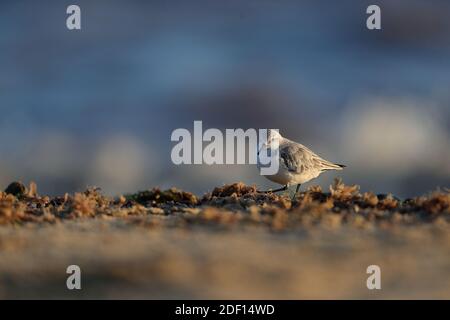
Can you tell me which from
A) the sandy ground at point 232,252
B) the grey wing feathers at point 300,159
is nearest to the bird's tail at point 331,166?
the grey wing feathers at point 300,159

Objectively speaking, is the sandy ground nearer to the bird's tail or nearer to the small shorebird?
the small shorebird

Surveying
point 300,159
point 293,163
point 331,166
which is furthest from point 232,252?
point 331,166

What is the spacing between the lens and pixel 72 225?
8703 millimetres

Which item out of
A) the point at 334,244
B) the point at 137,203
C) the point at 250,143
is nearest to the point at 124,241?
the point at 334,244

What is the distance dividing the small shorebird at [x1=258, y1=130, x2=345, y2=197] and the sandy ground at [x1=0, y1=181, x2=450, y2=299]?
2150 mm

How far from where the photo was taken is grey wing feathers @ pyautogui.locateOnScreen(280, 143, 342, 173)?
38.5 feet

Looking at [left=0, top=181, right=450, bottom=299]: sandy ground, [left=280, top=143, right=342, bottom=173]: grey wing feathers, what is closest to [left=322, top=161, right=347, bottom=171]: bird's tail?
[left=280, top=143, right=342, bottom=173]: grey wing feathers

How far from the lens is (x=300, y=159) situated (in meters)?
11.9

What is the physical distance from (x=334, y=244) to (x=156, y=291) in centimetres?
206

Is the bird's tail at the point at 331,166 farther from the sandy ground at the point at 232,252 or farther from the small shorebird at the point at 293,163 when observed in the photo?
the sandy ground at the point at 232,252

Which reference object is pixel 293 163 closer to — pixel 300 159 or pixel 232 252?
pixel 300 159

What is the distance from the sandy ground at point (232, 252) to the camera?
6.57 m

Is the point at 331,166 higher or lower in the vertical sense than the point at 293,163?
higher

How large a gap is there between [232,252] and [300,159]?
4878mm
